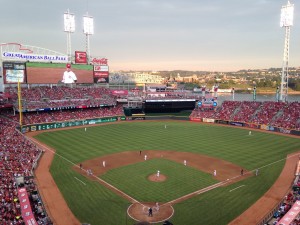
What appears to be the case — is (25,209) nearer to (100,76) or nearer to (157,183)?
(157,183)

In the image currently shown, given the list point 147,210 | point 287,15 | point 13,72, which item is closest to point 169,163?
point 147,210

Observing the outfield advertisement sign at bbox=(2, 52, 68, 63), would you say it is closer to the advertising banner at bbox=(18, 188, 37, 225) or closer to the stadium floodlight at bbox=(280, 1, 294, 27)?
the advertising banner at bbox=(18, 188, 37, 225)

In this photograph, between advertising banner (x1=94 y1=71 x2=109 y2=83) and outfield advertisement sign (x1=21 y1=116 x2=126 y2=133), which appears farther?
advertising banner (x1=94 y1=71 x2=109 y2=83)

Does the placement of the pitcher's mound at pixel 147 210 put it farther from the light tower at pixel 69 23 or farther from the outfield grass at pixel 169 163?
the light tower at pixel 69 23

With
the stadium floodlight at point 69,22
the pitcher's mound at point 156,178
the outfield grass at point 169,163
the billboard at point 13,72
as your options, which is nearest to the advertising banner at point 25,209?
the outfield grass at point 169,163

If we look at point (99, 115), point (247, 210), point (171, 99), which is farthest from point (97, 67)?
point (247, 210)

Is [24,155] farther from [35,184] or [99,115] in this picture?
[99,115]

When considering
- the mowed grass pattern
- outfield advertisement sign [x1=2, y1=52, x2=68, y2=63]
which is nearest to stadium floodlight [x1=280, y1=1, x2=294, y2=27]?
the mowed grass pattern
